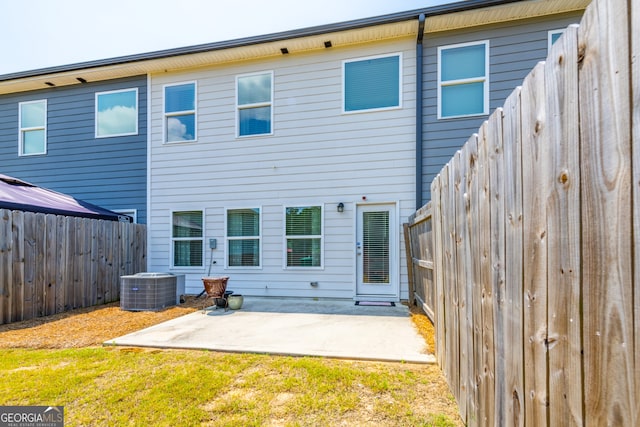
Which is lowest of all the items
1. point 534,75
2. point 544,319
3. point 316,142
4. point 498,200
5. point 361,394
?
point 361,394

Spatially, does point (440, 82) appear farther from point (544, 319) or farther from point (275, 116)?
point (544, 319)

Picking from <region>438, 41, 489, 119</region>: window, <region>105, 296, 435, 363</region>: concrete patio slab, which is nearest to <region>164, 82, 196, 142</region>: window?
<region>105, 296, 435, 363</region>: concrete patio slab

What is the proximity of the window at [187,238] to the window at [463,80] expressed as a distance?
5.93m

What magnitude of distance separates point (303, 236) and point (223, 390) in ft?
14.4

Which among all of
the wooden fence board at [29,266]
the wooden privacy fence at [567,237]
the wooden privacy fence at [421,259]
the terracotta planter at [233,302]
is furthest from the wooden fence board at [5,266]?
the wooden privacy fence at [567,237]

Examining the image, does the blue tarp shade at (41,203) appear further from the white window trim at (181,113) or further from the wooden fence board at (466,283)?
the wooden fence board at (466,283)

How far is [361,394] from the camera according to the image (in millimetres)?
2592

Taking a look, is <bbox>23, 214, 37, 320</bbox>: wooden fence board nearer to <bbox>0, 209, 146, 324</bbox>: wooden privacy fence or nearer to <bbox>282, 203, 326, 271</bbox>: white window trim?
<bbox>0, 209, 146, 324</bbox>: wooden privacy fence

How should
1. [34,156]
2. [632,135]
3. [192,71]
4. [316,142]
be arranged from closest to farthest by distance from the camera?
[632,135], [316,142], [192,71], [34,156]

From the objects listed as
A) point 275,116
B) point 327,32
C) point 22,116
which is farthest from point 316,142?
point 22,116

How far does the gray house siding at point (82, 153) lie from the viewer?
26.1 ft

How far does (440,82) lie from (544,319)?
20.3 ft

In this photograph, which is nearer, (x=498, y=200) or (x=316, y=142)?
(x=498, y=200)

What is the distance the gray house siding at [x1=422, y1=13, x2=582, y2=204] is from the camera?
6.02 meters
